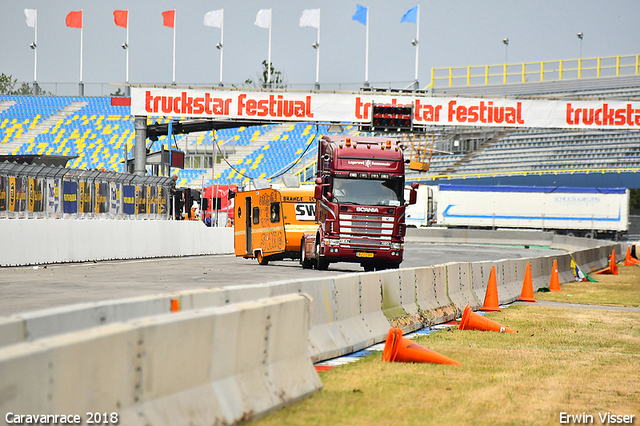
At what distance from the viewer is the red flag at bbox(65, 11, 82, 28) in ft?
196

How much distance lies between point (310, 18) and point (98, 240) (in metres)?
37.4

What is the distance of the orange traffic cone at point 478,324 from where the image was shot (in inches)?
516

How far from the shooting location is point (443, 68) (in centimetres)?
7394

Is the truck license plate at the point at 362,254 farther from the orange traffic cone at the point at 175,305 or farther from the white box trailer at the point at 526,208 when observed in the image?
the white box trailer at the point at 526,208

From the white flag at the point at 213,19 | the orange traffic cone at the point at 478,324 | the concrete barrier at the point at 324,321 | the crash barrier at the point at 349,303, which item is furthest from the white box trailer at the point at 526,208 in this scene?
the concrete barrier at the point at 324,321

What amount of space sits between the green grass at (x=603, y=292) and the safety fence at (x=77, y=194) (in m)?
13.3

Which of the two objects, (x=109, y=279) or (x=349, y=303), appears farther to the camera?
(x=109, y=279)

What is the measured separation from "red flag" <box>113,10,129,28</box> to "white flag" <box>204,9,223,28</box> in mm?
5421

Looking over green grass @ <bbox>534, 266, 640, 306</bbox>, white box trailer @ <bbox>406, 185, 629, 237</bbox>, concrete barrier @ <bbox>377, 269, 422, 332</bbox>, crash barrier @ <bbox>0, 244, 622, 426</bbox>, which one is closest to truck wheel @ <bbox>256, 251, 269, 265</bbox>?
green grass @ <bbox>534, 266, 640, 306</bbox>

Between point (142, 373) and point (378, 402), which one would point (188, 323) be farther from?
point (378, 402)

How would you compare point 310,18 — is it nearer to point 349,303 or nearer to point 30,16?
point 30,16

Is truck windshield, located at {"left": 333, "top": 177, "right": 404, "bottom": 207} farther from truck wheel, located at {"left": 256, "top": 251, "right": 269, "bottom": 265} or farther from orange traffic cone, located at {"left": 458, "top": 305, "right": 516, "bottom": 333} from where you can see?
orange traffic cone, located at {"left": 458, "top": 305, "right": 516, "bottom": 333}

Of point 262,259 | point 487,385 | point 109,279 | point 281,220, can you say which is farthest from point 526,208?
point 487,385

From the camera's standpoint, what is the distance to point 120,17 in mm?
57812
